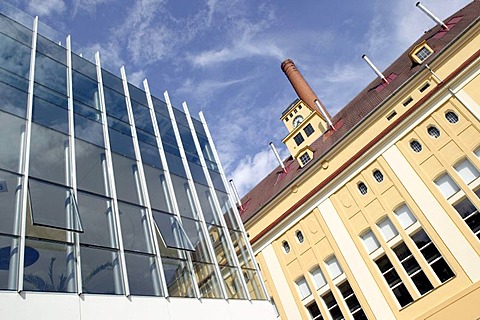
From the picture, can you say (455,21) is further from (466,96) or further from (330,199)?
(330,199)

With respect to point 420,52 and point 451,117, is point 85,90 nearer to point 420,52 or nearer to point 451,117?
point 451,117

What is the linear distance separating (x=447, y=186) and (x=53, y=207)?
726 inches

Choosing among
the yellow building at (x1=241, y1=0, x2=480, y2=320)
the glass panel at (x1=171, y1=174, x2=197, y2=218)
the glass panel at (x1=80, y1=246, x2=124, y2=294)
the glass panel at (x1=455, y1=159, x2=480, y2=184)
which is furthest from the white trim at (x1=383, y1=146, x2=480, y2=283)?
the glass panel at (x1=80, y1=246, x2=124, y2=294)

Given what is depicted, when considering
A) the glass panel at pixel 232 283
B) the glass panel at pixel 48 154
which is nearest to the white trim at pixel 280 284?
the glass panel at pixel 232 283

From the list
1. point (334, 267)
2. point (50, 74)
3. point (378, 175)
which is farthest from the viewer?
point (334, 267)

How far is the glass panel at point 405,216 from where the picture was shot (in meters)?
19.7

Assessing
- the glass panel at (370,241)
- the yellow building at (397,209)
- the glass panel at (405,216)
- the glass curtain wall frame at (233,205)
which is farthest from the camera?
→ the glass panel at (370,241)

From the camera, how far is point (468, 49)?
19.8 m

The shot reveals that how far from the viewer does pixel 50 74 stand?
12.5 m

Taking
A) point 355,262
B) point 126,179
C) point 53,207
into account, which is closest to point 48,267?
point 53,207

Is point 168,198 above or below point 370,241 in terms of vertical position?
above

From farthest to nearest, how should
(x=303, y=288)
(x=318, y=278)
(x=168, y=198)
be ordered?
(x=303, y=288) → (x=318, y=278) → (x=168, y=198)

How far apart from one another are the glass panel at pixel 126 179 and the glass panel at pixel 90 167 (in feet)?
1.47

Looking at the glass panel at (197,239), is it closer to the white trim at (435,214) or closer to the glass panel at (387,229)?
the glass panel at (387,229)
